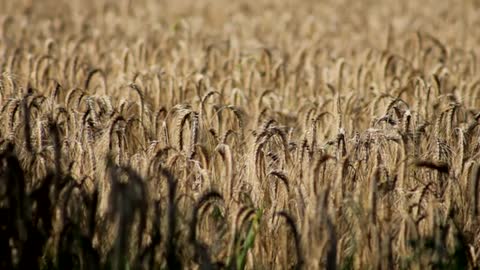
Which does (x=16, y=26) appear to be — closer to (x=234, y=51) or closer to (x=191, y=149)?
(x=234, y=51)

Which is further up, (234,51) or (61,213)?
(234,51)

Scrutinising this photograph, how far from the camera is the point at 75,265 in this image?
283cm

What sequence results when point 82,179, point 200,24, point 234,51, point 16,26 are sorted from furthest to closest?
1. point 200,24
2. point 16,26
3. point 234,51
4. point 82,179

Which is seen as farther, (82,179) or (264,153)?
(264,153)

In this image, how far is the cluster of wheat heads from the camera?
2695 mm

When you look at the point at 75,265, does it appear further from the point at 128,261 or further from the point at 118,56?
the point at 118,56

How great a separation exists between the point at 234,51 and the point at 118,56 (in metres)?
0.91

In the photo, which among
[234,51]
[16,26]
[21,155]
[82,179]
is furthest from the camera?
[16,26]

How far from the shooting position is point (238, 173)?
10.8 ft

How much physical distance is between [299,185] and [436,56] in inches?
152

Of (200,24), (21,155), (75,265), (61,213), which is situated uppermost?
(200,24)

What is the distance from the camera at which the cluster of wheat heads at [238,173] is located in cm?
270

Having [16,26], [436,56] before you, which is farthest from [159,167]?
[16,26]

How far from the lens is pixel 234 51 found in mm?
6316
